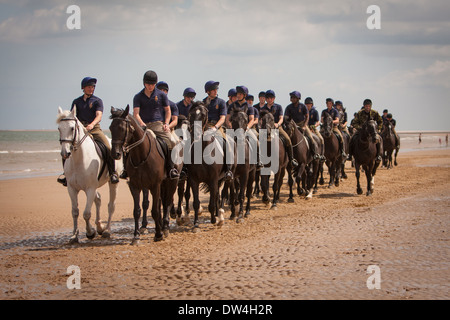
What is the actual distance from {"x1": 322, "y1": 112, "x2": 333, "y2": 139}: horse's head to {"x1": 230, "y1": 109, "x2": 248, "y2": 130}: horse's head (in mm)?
7004

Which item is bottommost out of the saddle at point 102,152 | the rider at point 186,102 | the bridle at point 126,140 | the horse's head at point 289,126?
the saddle at point 102,152

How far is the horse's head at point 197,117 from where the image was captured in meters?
10.8

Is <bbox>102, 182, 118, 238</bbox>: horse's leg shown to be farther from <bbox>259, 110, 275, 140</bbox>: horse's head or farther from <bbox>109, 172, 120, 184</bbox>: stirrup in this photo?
<bbox>259, 110, 275, 140</bbox>: horse's head

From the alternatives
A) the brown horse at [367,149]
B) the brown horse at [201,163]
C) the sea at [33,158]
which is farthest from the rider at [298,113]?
the sea at [33,158]

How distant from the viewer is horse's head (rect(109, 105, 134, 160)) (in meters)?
A: 9.16

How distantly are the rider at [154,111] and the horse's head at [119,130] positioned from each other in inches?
40.3

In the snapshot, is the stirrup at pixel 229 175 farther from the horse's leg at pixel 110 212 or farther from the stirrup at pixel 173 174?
the horse's leg at pixel 110 212

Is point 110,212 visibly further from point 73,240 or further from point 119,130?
point 119,130

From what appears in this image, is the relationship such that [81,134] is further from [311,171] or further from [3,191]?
[3,191]

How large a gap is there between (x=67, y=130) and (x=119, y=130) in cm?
111

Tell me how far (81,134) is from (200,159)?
→ 2.76 m

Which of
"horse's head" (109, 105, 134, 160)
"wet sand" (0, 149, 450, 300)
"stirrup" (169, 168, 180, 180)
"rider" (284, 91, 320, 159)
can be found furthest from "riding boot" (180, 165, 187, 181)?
"rider" (284, 91, 320, 159)
